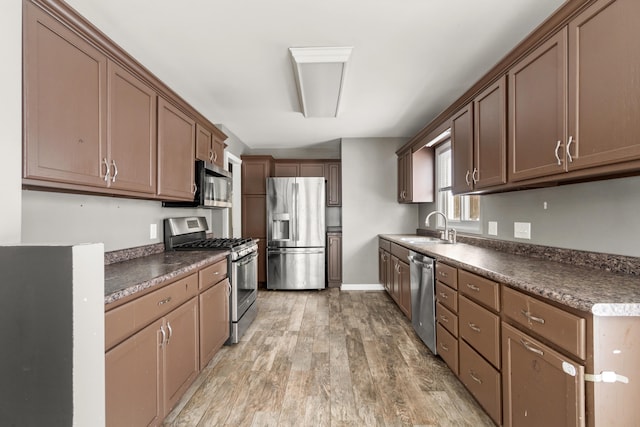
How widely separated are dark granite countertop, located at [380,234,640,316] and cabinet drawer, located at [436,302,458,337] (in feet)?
1.27

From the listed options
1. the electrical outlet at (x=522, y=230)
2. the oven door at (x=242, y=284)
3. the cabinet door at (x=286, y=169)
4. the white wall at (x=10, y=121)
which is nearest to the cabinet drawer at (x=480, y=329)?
the electrical outlet at (x=522, y=230)

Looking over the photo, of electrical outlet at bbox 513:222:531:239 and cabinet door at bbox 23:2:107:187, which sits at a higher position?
cabinet door at bbox 23:2:107:187

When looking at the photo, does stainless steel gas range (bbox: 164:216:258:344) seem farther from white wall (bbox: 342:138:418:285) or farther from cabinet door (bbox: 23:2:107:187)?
white wall (bbox: 342:138:418:285)

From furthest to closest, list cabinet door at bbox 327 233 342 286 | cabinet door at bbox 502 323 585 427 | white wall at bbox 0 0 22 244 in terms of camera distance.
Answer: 1. cabinet door at bbox 327 233 342 286
2. cabinet door at bbox 502 323 585 427
3. white wall at bbox 0 0 22 244

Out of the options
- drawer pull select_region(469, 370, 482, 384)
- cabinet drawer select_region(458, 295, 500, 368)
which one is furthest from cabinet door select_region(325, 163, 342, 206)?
drawer pull select_region(469, 370, 482, 384)

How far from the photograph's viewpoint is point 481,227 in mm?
2863

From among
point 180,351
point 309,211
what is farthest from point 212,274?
point 309,211

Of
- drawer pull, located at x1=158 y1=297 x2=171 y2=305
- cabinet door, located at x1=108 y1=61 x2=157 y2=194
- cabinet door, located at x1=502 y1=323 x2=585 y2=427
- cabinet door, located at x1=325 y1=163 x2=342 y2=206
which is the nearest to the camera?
cabinet door, located at x1=502 y1=323 x2=585 y2=427

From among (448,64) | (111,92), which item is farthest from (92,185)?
(448,64)

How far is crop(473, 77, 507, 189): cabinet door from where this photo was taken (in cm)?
193

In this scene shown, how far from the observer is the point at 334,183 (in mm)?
5203

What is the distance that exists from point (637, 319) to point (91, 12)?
115 inches

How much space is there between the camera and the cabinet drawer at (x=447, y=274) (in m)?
2.03

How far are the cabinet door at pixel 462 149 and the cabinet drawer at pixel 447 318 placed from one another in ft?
3.16
